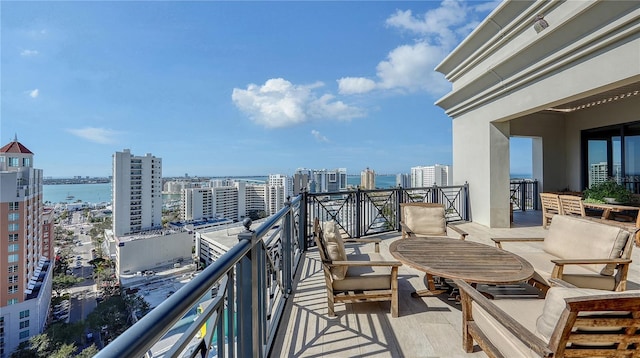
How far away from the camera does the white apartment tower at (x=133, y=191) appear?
35.3 ft

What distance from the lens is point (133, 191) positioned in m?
11.1

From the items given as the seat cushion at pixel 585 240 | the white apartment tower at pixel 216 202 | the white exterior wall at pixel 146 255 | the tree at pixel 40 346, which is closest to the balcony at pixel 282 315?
the seat cushion at pixel 585 240

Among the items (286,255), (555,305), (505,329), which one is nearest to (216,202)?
(286,255)

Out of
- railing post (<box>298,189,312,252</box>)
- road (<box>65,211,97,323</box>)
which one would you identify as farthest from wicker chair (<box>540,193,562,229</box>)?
road (<box>65,211,97,323</box>)

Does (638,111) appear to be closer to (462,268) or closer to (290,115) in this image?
(462,268)

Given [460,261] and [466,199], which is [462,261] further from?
[466,199]

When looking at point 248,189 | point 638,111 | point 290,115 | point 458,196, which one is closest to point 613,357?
point 458,196

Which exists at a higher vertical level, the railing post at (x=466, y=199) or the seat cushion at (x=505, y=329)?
the railing post at (x=466, y=199)

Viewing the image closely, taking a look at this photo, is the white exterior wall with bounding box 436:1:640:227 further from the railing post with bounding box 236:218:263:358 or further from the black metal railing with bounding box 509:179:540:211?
the railing post with bounding box 236:218:263:358

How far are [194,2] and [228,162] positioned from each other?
26.0 meters

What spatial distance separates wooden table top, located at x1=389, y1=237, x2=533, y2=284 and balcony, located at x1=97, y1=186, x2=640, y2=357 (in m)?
0.53

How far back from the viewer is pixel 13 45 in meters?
9.71

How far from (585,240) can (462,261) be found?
5.05 feet

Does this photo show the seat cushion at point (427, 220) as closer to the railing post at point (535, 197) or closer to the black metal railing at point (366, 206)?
the black metal railing at point (366, 206)
